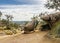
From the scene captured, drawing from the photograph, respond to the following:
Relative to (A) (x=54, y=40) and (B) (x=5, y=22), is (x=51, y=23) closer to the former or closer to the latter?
(A) (x=54, y=40)

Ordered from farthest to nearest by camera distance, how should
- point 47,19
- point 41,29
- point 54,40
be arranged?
point 41,29, point 47,19, point 54,40

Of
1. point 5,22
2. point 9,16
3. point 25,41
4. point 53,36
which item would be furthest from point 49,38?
point 9,16

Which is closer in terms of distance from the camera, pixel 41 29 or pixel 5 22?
pixel 41 29

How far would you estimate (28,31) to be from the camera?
76.3ft

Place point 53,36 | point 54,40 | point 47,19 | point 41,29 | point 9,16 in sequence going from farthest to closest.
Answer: point 9,16
point 41,29
point 47,19
point 53,36
point 54,40

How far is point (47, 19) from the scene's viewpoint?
901 inches

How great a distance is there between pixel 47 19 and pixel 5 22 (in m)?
19.1

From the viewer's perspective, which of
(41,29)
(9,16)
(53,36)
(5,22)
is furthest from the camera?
(9,16)

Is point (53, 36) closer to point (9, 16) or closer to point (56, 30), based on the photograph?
point (56, 30)

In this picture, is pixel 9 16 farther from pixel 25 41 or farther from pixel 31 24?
pixel 25 41

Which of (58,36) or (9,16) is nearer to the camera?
(58,36)

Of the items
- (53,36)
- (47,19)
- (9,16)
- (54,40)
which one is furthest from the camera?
(9,16)

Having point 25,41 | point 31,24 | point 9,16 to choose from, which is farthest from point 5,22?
point 25,41

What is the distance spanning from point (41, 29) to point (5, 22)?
17.5m
